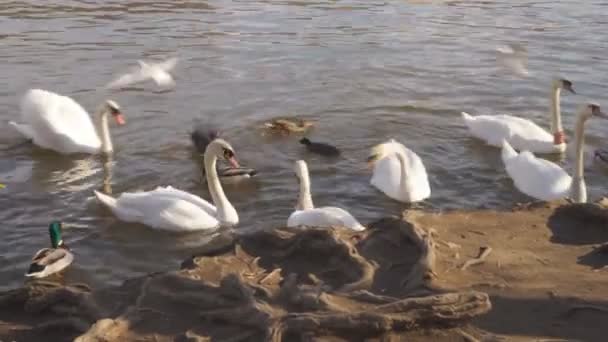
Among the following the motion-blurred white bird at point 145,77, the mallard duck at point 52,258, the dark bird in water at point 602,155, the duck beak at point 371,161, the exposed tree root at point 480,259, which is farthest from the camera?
the motion-blurred white bird at point 145,77

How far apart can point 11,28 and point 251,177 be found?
1083cm

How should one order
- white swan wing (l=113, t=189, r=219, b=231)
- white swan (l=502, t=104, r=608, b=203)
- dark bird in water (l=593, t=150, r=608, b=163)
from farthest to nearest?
dark bird in water (l=593, t=150, r=608, b=163), white swan (l=502, t=104, r=608, b=203), white swan wing (l=113, t=189, r=219, b=231)

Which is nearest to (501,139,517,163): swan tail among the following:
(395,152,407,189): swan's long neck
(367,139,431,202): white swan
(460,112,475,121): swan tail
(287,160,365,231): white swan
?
(460,112,475,121): swan tail

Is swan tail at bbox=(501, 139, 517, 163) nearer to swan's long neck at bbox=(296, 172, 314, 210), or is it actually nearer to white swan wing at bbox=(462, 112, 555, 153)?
white swan wing at bbox=(462, 112, 555, 153)

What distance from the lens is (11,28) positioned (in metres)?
19.5

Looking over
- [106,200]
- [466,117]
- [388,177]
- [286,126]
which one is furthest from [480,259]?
[466,117]

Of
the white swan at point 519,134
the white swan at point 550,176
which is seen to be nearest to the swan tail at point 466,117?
the white swan at point 519,134

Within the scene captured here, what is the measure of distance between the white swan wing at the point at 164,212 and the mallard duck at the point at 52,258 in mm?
1075

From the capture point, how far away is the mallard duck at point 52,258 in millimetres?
7816

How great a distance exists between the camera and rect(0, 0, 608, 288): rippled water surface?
9945 millimetres

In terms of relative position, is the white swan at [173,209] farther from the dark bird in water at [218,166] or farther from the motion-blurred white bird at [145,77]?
the motion-blurred white bird at [145,77]

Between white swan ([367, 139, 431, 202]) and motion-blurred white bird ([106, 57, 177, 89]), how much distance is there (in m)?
4.74

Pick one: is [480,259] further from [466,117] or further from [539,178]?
[466,117]

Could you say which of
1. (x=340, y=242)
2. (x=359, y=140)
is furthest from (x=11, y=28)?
(x=340, y=242)
